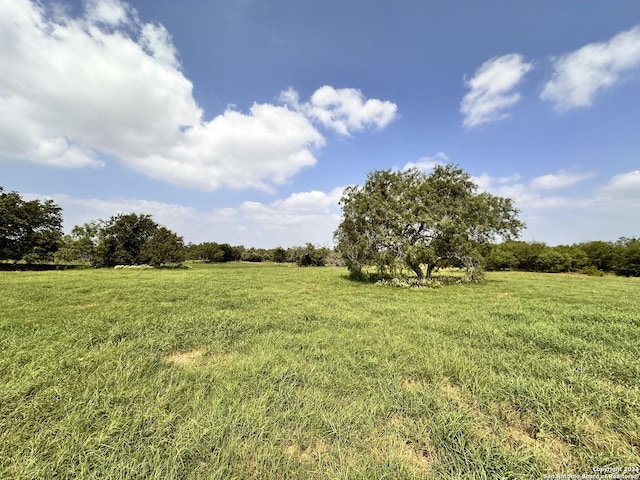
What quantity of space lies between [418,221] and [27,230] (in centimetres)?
4857

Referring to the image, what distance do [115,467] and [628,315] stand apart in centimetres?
1265

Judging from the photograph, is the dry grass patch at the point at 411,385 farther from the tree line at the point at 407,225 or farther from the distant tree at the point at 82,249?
the distant tree at the point at 82,249

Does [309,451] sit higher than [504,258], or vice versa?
[504,258]

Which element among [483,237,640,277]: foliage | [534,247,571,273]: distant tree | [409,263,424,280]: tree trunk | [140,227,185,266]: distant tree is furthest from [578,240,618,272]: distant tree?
[140,227,185,266]: distant tree

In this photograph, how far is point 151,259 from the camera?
41.2 m

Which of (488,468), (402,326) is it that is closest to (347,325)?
(402,326)

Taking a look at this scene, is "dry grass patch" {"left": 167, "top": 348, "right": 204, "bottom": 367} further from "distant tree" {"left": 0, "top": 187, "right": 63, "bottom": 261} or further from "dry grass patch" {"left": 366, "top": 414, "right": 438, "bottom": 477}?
"distant tree" {"left": 0, "top": 187, "right": 63, "bottom": 261}

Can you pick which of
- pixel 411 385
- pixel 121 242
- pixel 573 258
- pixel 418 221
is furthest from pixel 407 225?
pixel 573 258

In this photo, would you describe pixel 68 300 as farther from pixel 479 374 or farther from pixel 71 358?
pixel 479 374

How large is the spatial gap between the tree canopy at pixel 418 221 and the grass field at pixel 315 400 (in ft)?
35.7

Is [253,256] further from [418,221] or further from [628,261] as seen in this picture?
[628,261]

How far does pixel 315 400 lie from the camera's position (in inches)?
137

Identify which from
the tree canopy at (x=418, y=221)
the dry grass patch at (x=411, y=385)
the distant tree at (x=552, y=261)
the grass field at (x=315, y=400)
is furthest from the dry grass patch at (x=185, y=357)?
the distant tree at (x=552, y=261)

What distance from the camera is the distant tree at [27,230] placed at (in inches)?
1308
